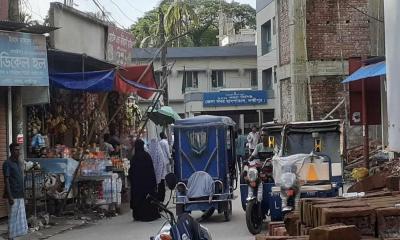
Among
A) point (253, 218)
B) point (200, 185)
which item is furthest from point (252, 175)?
point (200, 185)

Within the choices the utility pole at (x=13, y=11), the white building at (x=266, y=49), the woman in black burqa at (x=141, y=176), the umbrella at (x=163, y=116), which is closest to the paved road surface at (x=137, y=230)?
the woman in black burqa at (x=141, y=176)

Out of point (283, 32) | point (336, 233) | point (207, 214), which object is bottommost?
point (207, 214)

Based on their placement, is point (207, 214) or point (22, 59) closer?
point (22, 59)

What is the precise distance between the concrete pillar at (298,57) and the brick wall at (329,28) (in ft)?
0.79

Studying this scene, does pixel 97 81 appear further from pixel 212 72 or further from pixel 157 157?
pixel 212 72

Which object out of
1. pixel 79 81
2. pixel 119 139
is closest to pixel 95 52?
pixel 119 139

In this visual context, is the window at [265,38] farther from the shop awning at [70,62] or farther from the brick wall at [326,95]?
the shop awning at [70,62]

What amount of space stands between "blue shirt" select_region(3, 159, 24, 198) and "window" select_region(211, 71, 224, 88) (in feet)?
128

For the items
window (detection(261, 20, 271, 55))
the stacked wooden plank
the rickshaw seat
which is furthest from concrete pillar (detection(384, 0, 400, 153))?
window (detection(261, 20, 271, 55))

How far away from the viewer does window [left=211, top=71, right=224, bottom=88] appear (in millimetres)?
50344

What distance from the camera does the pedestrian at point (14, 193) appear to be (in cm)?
1154

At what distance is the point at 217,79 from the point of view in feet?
165

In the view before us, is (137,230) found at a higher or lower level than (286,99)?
lower

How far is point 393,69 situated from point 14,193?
821 cm
